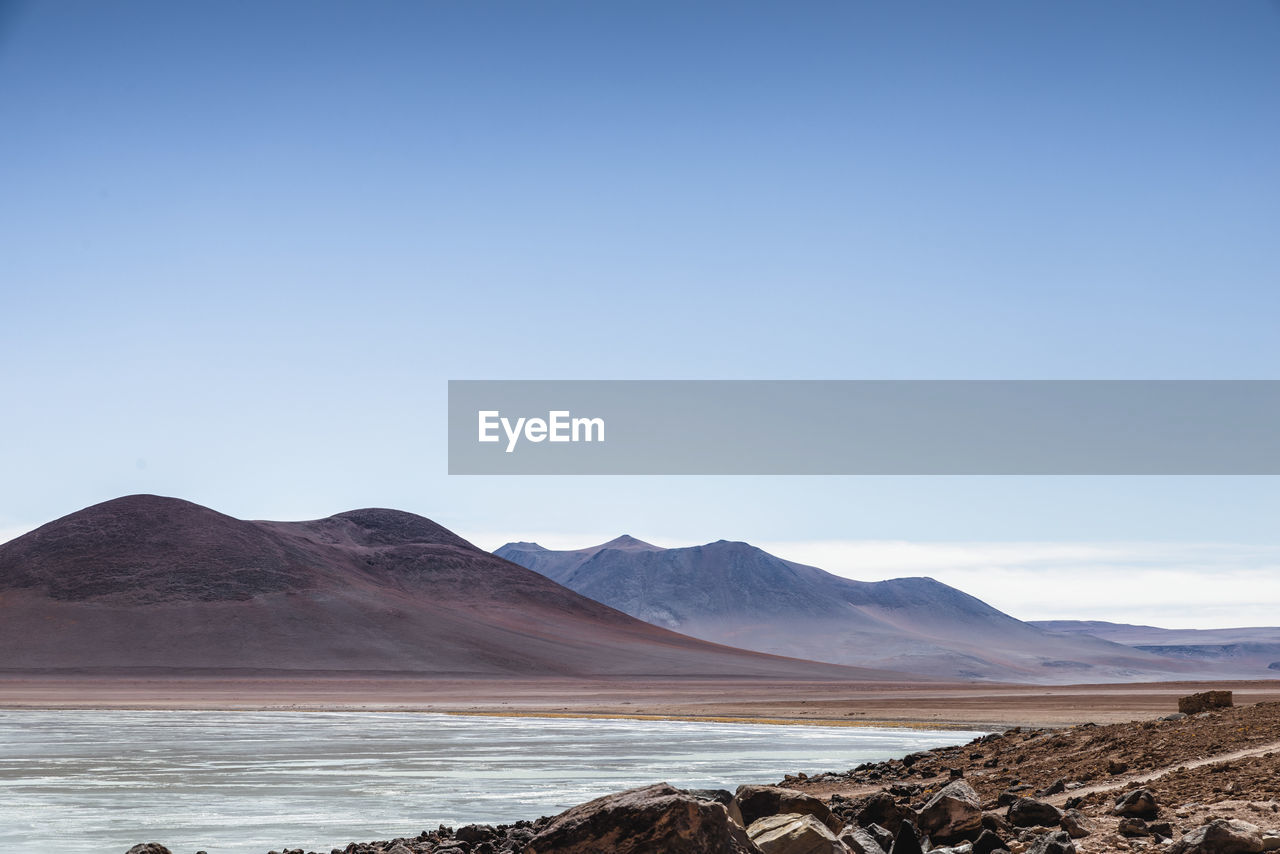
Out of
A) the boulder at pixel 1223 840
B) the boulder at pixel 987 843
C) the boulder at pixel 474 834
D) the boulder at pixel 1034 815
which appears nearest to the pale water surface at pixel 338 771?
the boulder at pixel 474 834

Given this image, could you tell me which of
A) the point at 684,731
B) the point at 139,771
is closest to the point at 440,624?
the point at 684,731

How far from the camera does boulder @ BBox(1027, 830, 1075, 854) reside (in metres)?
8.95

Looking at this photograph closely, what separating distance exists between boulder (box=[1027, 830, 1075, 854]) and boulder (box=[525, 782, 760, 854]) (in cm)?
230

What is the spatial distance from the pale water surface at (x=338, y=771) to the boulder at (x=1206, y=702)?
6269mm

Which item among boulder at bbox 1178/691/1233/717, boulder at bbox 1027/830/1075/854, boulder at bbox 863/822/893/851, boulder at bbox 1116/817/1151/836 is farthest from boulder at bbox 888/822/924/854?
boulder at bbox 1178/691/1233/717

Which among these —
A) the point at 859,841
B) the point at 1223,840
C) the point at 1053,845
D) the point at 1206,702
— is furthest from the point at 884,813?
the point at 1206,702

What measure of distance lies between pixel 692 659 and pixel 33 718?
3568 inches

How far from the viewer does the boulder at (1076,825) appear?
10391mm

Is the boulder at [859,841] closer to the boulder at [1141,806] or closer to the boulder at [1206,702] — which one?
the boulder at [1141,806]

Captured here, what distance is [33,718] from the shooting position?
4853 centimetres

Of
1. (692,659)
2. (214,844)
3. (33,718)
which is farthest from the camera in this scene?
(692,659)

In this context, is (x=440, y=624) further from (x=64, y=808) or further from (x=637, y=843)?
(x=637, y=843)

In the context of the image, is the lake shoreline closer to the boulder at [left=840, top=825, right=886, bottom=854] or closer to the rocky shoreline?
the rocky shoreline

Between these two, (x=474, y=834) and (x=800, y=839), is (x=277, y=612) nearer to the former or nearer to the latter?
(x=474, y=834)
